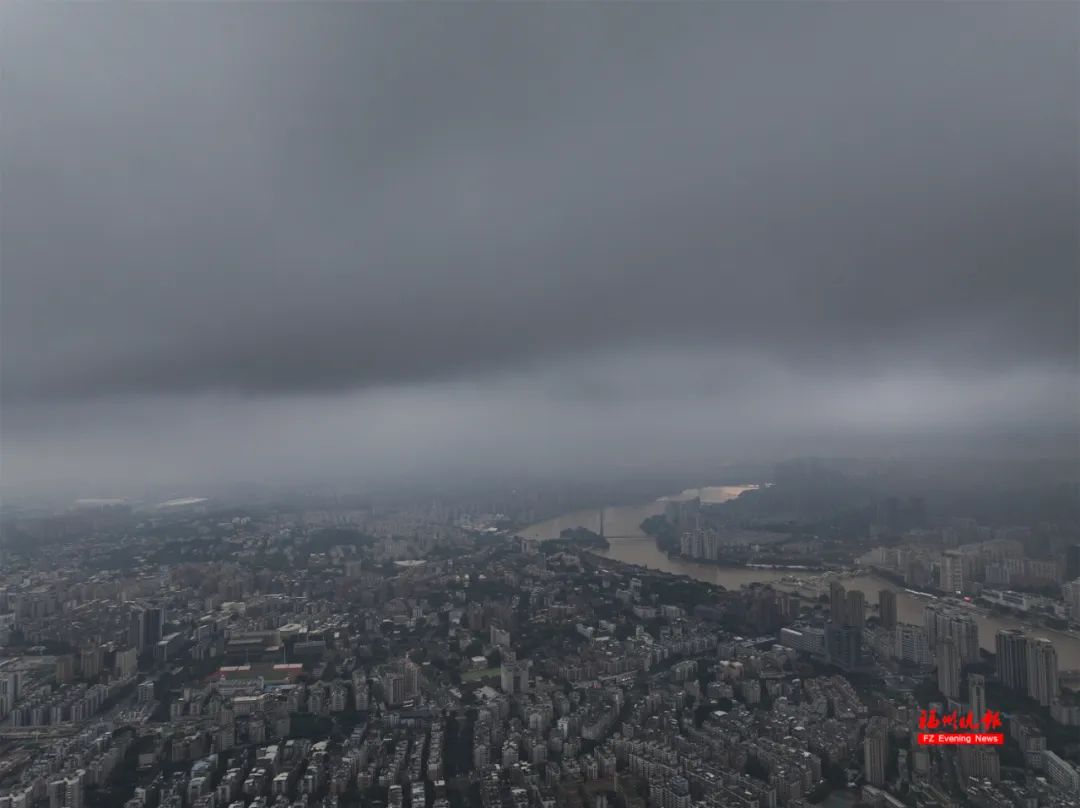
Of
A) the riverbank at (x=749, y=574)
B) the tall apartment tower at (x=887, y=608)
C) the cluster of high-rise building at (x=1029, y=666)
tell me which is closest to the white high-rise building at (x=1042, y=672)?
the cluster of high-rise building at (x=1029, y=666)

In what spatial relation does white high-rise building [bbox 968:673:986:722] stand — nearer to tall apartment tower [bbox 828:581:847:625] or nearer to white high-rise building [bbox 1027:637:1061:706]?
white high-rise building [bbox 1027:637:1061:706]

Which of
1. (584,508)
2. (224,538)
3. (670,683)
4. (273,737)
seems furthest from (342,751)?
(584,508)

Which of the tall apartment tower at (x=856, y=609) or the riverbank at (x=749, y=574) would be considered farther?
the tall apartment tower at (x=856, y=609)
